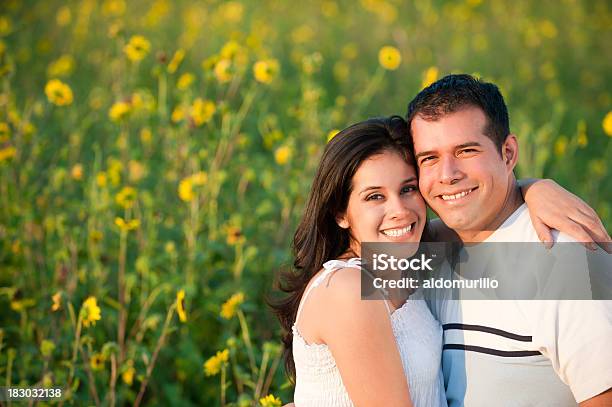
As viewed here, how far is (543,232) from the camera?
5.89 ft

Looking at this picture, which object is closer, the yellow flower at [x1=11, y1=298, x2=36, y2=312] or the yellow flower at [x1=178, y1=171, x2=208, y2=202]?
the yellow flower at [x1=11, y1=298, x2=36, y2=312]

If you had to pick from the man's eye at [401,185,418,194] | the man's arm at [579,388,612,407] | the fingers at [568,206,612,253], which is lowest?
the man's arm at [579,388,612,407]

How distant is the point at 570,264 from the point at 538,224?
5.2 inches

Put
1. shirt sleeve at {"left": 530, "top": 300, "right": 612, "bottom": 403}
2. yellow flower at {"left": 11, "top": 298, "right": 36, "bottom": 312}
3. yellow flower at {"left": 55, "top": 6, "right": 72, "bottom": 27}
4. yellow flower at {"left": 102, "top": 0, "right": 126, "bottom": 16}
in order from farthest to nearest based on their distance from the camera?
yellow flower at {"left": 55, "top": 6, "right": 72, "bottom": 27}, yellow flower at {"left": 102, "top": 0, "right": 126, "bottom": 16}, yellow flower at {"left": 11, "top": 298, "right": 36, "bottom": 312}, shirt sleeve at {"left": 530, "top": 300, "right": 612, "bottom": 403}

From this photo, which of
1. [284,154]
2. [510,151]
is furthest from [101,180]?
[510,151]

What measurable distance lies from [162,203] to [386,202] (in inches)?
58.3

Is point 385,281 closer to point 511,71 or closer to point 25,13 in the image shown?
point 511,71

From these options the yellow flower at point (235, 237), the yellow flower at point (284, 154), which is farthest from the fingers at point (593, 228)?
the yellow flower at point (284, 154)

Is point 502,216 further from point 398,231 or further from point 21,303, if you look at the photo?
point 21,303

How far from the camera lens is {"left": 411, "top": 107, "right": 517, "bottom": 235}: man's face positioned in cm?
190

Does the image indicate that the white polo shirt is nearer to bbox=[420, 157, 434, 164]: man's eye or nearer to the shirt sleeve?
the shirt sleeve

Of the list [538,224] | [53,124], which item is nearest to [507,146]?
[538,224]

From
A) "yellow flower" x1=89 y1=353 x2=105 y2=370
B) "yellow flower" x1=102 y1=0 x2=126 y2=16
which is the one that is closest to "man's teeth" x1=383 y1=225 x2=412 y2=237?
"yellow flower" x1=89 y1=353 x2=105 y2=370

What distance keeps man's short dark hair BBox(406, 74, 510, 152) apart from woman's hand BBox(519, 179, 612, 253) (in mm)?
183
